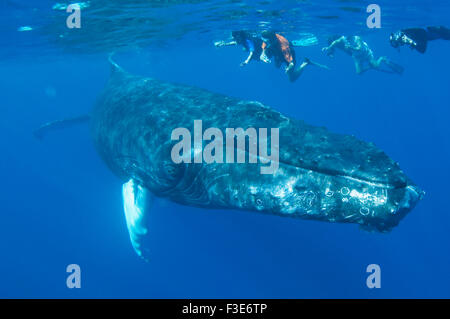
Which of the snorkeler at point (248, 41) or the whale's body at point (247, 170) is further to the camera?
the snorkeler at point (248, 41)

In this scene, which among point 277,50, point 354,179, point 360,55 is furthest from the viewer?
point 360,55

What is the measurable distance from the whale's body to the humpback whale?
1cm

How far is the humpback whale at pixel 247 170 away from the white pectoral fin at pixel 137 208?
0.08 feet

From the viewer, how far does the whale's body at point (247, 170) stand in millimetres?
3863

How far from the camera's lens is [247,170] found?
15.6ft

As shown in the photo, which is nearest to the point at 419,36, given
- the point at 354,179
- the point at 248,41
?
the point at 248,41

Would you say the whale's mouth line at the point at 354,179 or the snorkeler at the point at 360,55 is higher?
the snorkeler at the point at 360,55

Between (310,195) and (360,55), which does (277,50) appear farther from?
(360,55)

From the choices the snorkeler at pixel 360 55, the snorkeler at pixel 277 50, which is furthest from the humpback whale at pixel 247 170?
the snorkeler at pixel 360 55

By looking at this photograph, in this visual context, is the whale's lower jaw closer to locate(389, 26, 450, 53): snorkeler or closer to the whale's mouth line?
the whale's mouth line

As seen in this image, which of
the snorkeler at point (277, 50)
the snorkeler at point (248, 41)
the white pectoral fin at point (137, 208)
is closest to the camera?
the white pectoral fin at point (137, 208)

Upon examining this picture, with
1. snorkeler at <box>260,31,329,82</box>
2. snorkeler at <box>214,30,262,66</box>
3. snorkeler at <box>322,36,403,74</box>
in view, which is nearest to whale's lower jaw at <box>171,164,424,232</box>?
snorkeler at <box>214,30,262,66</box>

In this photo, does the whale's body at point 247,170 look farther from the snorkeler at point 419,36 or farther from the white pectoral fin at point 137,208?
the snorkeler at point 419,36

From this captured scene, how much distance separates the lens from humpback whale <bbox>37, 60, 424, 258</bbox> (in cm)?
386
